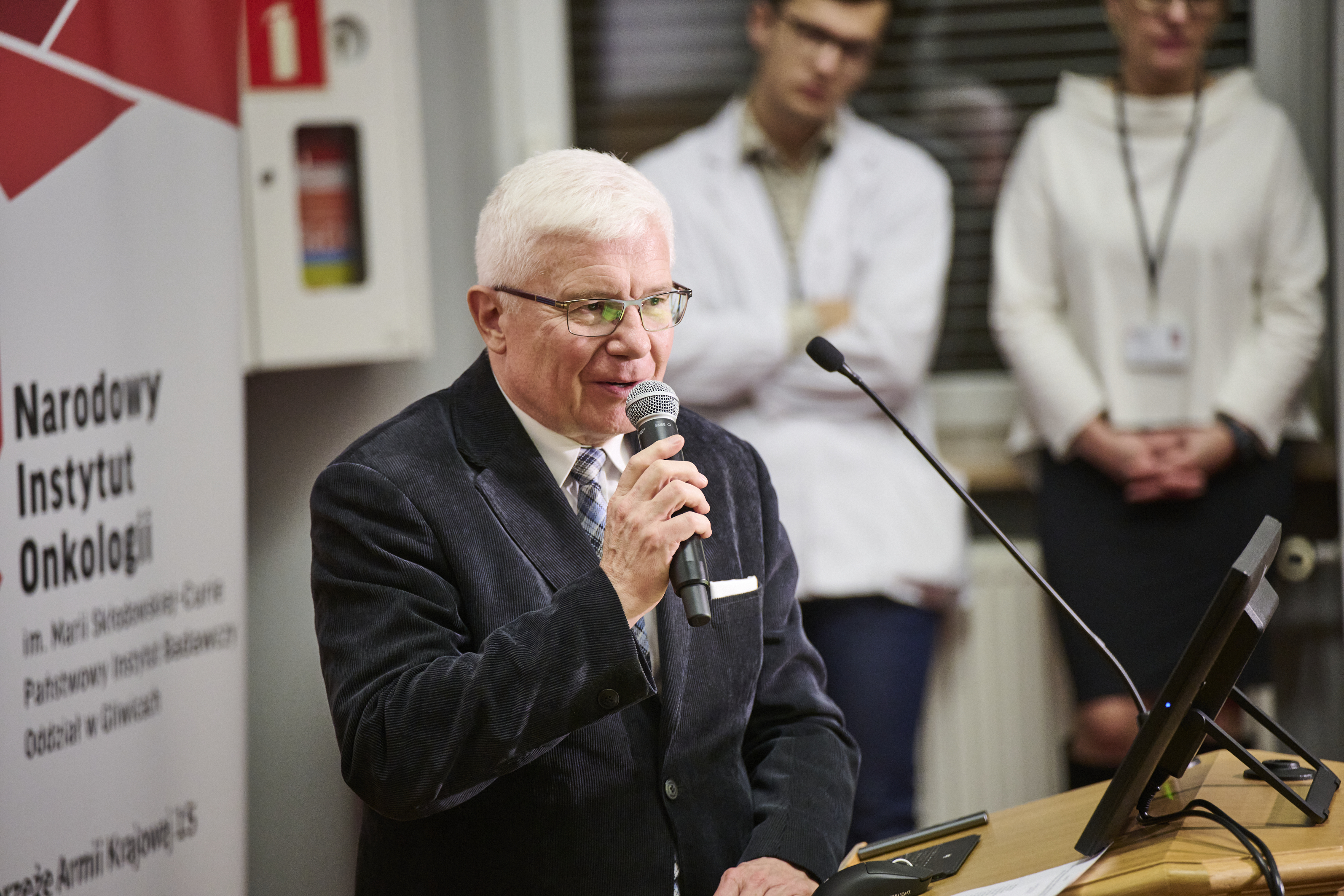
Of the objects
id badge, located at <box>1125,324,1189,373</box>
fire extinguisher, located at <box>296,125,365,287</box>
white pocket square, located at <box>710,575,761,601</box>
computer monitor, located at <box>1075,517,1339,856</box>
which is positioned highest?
fire extinguisher, located at <box>296,125,365,287</box>

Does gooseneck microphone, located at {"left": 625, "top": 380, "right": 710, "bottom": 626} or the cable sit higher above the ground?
gooseneck microphone, located at {"left": 625, "top": 380, "right": 710, "bottom": 626}

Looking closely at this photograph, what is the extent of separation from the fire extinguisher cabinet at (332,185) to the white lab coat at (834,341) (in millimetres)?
674

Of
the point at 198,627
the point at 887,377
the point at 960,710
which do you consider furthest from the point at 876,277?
the point at 198,627

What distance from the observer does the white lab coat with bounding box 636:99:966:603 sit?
3051mm

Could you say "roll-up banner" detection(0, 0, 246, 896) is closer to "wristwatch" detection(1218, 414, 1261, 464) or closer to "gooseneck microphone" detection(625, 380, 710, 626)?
"gooseneck microphone" detection(625, 380, 710, 626)

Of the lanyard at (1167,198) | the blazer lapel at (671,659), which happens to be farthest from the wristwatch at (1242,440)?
the blazer lapel at (671,659)

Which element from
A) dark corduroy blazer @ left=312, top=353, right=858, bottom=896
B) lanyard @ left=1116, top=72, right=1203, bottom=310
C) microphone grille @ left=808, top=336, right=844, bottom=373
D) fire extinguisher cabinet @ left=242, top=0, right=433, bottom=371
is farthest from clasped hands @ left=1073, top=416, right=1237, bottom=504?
microphone grille @ left=808, top=336, right=844, bottom=373

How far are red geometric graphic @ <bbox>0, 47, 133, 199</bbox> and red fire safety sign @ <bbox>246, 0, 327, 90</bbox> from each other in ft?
2.72

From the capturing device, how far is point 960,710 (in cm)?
337

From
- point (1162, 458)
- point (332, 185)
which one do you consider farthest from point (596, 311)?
point (1162, 458)

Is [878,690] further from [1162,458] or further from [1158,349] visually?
[1158,349]

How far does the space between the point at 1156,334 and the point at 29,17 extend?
8.24ft

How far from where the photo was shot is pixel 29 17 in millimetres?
1595

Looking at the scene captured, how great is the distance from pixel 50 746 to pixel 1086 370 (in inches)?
95.5
